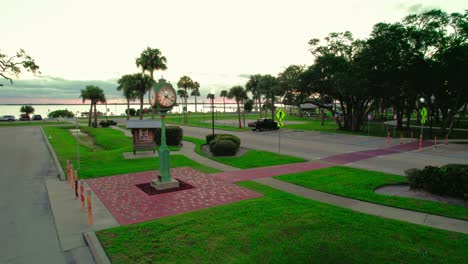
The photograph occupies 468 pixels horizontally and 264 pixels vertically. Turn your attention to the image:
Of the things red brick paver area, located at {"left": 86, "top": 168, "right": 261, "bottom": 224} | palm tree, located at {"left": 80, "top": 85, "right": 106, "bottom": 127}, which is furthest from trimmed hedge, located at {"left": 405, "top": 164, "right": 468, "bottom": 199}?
palm tree, located at {"left": 80, "top": 85, "right": 106, "bottom": 127}

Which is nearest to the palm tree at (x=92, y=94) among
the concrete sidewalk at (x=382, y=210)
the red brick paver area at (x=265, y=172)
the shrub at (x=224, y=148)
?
the shrub at (x=224, y=148)

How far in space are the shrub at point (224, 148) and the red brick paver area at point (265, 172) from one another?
4469 millimetres

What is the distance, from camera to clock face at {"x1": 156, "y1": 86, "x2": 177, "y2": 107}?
11570 millimetres

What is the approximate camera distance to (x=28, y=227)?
845cm

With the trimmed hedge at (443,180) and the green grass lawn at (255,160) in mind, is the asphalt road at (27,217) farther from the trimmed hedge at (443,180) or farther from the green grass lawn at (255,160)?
the trimmed hedge at (443,180)

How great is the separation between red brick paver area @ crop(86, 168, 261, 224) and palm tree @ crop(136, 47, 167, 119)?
34759 millimetres

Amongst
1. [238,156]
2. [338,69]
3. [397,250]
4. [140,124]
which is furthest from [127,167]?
[338,69]

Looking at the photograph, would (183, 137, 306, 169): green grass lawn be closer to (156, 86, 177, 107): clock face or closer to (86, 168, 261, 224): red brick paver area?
(86, 168, 261, 224): red brick paver area

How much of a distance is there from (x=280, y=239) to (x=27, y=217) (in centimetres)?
803

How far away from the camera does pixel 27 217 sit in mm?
9203

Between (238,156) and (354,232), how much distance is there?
13.1 metres

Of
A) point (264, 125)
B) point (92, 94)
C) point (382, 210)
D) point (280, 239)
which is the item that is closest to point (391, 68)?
point (264, 125)

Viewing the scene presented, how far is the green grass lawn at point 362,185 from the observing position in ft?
30.5

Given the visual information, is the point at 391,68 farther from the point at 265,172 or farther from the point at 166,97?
the point at 166,97
